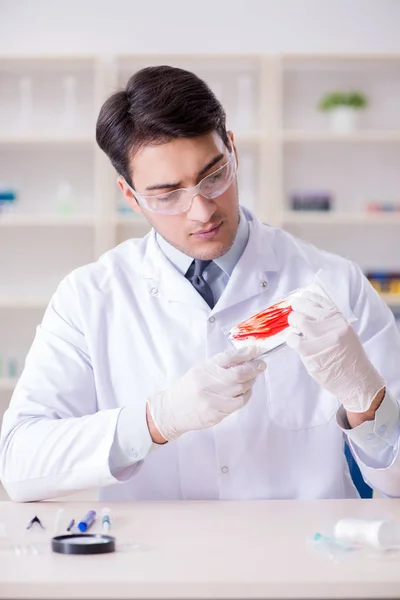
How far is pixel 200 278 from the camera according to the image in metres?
1.87

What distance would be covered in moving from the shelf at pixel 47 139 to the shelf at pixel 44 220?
0.39 m

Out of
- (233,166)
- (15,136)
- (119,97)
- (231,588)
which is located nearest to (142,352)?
(233,166)

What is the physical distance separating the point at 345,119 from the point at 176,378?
10.2ft

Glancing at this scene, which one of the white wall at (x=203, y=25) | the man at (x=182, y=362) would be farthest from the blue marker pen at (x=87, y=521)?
the white wall at (x=203, y=25)

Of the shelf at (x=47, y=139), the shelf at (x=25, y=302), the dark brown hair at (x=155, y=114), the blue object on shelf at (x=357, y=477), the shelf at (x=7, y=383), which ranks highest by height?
the dark brown hair at (x=155, y=114)

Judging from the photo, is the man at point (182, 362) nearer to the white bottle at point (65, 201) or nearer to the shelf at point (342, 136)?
the shelf at point (342, 136)

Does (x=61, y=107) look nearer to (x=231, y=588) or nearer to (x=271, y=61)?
(x=271, y=61)

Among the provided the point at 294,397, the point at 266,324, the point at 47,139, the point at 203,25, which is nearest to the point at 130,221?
the point at 47,139

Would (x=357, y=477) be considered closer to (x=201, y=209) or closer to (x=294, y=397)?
(x=294, y=397)

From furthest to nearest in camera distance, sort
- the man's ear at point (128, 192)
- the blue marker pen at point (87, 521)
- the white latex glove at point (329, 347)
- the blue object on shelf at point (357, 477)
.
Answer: the man's ear at point (128, 192) → the blue object on shelf at point (357, 477) → the white latex glove at point (329, 347) → the blue marker pen at point (87, 521)

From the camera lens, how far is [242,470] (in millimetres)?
1721

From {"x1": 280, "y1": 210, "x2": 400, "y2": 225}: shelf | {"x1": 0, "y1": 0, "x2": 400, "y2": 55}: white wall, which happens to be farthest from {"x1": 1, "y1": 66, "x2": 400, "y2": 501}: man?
{"x1": 0, "y1": 0, "x2": 400, "y2": 55}: white wall

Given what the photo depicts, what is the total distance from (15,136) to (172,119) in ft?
9.74

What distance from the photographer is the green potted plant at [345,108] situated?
4.53 metres
